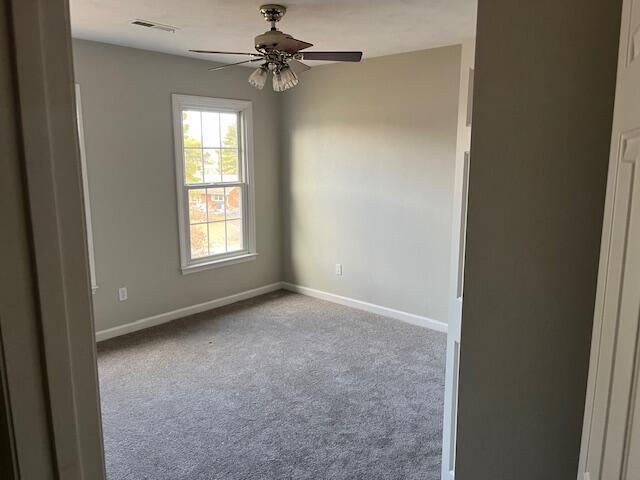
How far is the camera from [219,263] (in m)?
5.04

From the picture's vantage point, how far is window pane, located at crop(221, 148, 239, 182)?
503 centimetres

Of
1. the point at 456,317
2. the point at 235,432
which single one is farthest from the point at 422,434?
the point at 456,317

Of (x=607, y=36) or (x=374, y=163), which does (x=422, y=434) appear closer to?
(x=607, y=36)

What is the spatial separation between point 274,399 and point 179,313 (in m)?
1.94

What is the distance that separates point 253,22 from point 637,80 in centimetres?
306

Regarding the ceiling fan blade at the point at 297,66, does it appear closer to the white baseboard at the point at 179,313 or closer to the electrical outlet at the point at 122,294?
the electrical outlet at the point at 122,294

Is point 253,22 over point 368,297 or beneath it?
over

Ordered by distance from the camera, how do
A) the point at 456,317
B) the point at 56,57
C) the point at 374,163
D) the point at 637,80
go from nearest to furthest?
the point at 56,57
the point at 637,80
the point at 456,317
the point at 374,163

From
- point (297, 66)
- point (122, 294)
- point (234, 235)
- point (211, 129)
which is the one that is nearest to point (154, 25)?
point (297, 66)

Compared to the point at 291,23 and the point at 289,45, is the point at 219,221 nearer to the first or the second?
the point at 291,23

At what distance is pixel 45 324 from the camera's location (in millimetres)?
541

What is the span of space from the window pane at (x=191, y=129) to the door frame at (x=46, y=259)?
425 cm

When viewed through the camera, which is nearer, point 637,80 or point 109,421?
point 637,80

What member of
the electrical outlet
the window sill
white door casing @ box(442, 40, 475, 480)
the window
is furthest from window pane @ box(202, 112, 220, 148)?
white door casing @ box(442, 40, 475, 480)
